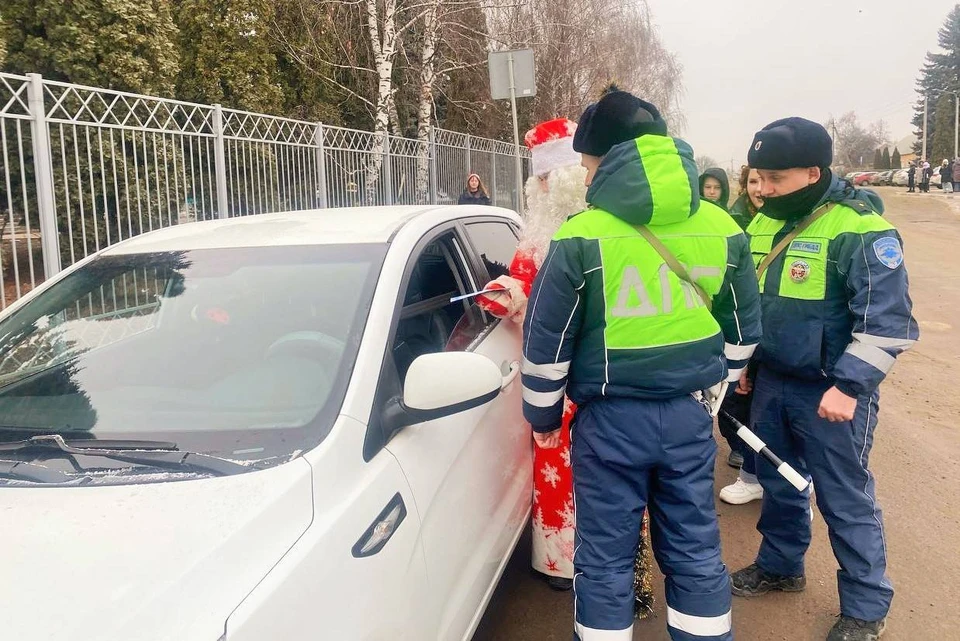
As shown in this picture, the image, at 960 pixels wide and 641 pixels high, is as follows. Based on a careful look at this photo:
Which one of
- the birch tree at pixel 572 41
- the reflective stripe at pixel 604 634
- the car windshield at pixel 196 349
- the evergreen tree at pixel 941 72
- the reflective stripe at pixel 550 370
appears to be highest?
the evergreen tree at pixel 941 72

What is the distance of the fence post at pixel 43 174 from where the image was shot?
13.3 feet

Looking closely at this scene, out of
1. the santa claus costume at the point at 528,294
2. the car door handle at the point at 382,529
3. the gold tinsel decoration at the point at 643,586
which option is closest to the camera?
the car door handle at the point at 382,529

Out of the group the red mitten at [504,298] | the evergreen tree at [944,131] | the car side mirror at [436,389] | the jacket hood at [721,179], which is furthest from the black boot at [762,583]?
the evergreen tree at [944,131]

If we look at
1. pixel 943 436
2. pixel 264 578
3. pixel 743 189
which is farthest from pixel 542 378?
pixel 943 436

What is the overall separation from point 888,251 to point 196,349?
2.29 m

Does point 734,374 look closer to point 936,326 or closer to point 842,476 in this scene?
point 842,476

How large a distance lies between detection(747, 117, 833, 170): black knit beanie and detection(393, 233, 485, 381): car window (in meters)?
1.21

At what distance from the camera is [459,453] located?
6.95ft

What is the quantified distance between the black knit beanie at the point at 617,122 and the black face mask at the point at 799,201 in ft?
2.26

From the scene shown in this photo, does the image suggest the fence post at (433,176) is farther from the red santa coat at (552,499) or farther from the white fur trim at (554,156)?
the red santa coat at (552,499)

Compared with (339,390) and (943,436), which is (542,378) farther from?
(943,436)

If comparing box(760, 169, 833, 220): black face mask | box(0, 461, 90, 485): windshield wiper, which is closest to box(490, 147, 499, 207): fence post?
box(760, 169, 833, 220): black face mask

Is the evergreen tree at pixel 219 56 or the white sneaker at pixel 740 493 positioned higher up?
the evergreen tree at pixel 219 56

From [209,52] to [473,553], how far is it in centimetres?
1056
